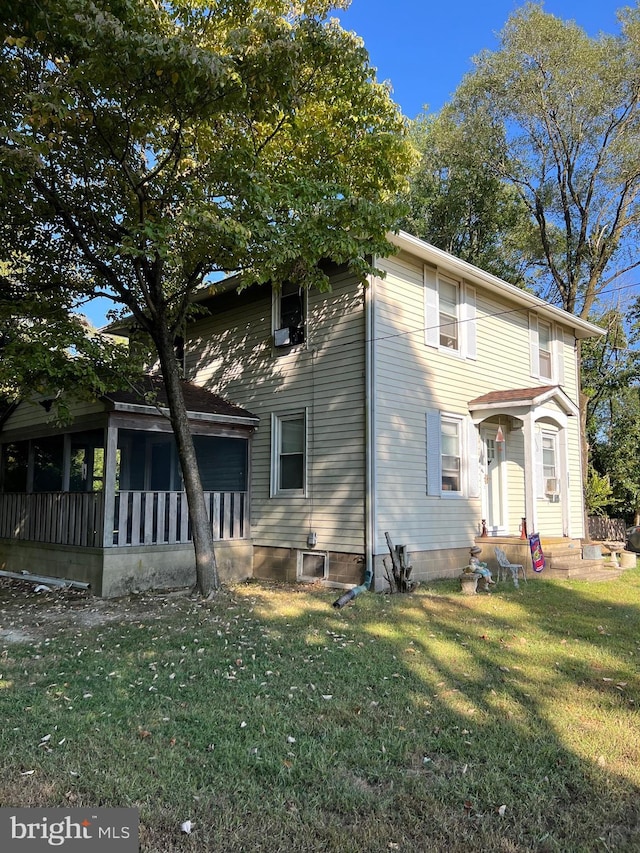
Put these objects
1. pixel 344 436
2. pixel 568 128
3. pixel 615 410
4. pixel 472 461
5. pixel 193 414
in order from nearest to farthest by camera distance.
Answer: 1. pixel 344 436
2. pixel 193 414
3. pixel 472 461
4. pixel 568 128
5. pixel 615 410

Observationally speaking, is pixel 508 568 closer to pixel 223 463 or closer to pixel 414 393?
pixel 414 393

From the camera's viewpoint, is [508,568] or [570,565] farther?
[570,565]

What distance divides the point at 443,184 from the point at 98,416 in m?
17.7

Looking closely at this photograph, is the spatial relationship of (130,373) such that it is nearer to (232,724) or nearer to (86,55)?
(86,55)

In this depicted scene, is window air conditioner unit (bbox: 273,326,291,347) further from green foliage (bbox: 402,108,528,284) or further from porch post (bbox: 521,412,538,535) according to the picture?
green foliage (bbox: 402,108,528,284)

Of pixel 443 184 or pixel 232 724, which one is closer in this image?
pixel 232 724

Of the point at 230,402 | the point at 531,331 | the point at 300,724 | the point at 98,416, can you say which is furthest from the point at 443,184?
the point at 300,724

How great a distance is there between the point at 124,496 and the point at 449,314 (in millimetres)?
6877

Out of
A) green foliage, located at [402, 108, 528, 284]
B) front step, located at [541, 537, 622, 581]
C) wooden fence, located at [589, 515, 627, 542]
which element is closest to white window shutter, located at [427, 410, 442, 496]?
front step, located at [541, 537, 622, 581]

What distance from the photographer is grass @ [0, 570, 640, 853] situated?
9.59 feet

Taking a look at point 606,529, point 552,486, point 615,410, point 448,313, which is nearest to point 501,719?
point 448,313

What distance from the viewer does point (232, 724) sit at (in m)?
4.12

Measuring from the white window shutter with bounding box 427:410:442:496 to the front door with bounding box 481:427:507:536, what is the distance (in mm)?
1949

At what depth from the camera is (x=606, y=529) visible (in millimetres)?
19047
